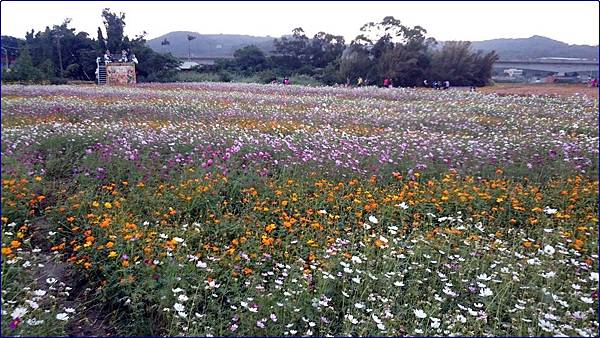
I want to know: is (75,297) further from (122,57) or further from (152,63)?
(152,63)

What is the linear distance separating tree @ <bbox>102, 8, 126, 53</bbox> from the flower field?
117cm

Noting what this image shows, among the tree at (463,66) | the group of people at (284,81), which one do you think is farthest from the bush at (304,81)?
the tree at (463,66)

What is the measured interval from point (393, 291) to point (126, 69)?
8.24 m

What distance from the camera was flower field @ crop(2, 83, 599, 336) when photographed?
2865 mm

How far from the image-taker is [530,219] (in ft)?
14.1

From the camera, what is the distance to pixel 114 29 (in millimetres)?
5918

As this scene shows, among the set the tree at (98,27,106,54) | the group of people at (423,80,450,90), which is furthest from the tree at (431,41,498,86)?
the tree at (98,27,106,54)

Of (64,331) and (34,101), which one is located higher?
(34,101)

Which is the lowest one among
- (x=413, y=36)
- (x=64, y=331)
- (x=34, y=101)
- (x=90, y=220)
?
(x=64, y=331)

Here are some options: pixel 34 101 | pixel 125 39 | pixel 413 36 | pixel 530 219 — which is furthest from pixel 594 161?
pixel 413 36

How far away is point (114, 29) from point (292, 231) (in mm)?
3727

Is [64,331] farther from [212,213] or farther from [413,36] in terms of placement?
[413,36]

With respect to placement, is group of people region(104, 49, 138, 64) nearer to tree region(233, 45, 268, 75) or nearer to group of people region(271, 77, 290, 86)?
tree region(233, 45, 268, 75)

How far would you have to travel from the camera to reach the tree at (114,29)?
506 centimetres
